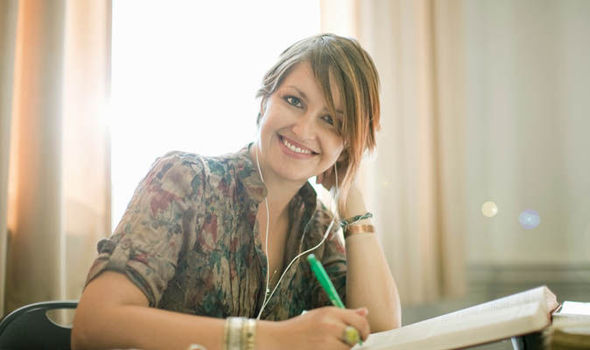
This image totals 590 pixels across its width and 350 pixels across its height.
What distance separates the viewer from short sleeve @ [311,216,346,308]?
3.86 feet

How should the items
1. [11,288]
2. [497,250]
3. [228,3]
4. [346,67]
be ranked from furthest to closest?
[497,250], [228,3], [11,288], [346,67]

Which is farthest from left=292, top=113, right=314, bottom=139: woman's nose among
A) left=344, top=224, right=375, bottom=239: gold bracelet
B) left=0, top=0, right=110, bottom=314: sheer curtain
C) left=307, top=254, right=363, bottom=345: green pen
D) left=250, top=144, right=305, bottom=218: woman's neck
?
left=0, top=0, right=110, bottom=314: sheer curtain

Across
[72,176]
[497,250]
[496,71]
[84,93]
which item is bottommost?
[497,250]

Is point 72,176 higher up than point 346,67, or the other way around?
point 346,67

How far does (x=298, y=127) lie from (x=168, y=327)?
484 millimetres

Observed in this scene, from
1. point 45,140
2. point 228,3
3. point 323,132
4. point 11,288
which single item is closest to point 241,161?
point 323,132

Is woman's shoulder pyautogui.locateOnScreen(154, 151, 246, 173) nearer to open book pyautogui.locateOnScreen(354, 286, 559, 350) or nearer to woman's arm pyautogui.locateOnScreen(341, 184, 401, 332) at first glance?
woman's arm pyautogui.locateOnScreen(341, 184, 401, 332)

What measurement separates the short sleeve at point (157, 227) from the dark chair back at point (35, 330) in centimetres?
30

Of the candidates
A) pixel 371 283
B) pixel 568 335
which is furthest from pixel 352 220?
pixel 568 335

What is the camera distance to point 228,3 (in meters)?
2.19

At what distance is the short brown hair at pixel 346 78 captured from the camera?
105cm

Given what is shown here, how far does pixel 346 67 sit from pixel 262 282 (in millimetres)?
473

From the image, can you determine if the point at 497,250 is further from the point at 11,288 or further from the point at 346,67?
the point at 11,288

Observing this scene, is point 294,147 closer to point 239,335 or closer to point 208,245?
point 208,245
